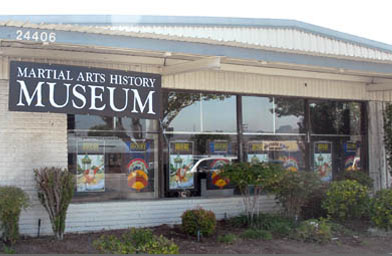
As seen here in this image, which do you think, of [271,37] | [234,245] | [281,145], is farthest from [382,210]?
[271,37]

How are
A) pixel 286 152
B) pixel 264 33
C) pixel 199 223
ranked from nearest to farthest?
pixel 199 223, pixel 286 152, pixel 264 33

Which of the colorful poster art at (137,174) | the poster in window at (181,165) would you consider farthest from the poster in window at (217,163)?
the colorful poster art at (137,174)

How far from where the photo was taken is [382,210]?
31.9 feet

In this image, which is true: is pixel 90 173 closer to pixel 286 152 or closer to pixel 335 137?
pixel 286 152

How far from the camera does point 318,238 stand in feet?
30.1

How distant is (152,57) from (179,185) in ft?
9.57

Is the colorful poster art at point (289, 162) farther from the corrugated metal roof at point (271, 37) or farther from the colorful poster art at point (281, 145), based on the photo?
the corrugated metal roof at point (271, 37)

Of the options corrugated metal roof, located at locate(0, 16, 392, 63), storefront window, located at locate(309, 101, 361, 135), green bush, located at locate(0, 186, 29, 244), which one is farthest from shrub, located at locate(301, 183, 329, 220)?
green bush, located at locate(0, 186, 29, 244)

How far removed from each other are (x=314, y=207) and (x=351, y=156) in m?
2.72

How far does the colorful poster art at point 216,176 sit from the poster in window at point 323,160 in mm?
2770

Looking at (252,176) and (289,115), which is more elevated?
(289,115)

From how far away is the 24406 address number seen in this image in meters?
7.48

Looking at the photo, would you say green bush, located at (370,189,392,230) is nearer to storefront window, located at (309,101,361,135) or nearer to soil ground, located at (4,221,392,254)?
soil ground, located at (4,221,392,254)

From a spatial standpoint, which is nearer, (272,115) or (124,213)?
(124,213)
